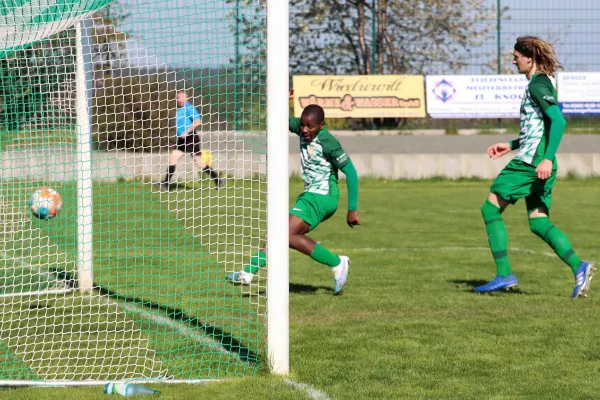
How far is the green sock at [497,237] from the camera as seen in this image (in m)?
7.75

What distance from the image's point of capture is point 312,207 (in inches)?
308

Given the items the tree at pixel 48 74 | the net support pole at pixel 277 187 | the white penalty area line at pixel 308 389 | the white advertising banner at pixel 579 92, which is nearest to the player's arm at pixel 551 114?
the net support pole at pixel 277 187

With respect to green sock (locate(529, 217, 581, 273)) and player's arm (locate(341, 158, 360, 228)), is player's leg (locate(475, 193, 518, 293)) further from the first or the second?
player's arm (locate(341, 158, 360, 228))

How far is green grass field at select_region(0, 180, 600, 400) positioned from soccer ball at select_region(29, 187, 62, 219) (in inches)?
15.4

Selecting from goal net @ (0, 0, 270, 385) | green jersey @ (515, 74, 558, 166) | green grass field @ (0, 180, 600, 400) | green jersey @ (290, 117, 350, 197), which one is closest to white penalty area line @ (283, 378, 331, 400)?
green grass field @ (0, 180, 600, 400)

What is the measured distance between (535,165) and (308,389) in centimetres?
336

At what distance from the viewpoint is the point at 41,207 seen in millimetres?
9188

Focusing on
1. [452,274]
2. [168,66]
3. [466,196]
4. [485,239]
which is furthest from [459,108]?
[168,66]

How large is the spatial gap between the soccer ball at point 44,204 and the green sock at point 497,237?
389 centimetres

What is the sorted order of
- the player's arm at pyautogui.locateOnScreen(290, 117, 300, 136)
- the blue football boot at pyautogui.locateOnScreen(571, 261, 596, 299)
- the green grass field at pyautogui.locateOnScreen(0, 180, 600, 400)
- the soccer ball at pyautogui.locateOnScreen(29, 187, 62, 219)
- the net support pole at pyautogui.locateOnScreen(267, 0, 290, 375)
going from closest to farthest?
the green grass field at pyautogui.locateOnScreen(0, 180, 600, 400), the net support pole at pyautogui.locateOnScreen(267, 0, 290, 375), the blue football boot at pyautogui.locateOnScreen(571, 261, 596, 299), the player's arm at pyautogui.locateOnScreen(290, 117, 300, 136), the soccer ball at pyautogui.locateOnScreen(29, 187, 62, 219)

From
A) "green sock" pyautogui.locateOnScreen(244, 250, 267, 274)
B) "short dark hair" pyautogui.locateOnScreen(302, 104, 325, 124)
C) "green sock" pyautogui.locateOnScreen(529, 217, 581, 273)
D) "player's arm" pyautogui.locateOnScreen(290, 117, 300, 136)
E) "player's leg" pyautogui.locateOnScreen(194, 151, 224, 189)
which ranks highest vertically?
"short dark hair" pyautogui.locateOnScreen(302, 104, 325, 124)

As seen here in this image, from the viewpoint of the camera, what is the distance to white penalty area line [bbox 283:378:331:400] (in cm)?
467

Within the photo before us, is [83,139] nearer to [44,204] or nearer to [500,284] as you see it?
[44,204]

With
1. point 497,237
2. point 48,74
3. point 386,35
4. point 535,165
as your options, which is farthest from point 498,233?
point 386,35
